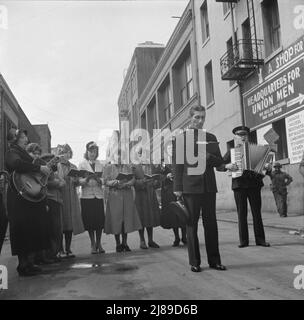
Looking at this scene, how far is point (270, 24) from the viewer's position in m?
15.5

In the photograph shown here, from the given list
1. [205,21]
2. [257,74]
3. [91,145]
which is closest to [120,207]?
[91,145]

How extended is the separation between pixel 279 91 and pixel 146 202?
8205 mm

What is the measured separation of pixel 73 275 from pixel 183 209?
1.51 m

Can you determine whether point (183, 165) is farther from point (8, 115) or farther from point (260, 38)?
point (8, 115)

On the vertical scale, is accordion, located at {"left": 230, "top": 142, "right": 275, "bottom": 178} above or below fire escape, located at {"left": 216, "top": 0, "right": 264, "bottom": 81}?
below

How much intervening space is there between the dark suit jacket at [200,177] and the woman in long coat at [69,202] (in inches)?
100

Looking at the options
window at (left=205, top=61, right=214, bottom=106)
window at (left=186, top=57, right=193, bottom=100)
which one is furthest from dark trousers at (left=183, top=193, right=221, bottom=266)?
window at (left=186, top=57, right=193, bottom=100)

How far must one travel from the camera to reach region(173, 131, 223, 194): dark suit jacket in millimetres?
5129

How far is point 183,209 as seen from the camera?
5164 millimetres

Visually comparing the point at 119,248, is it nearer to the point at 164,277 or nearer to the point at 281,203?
the point at 164,277

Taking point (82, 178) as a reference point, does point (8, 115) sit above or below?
above

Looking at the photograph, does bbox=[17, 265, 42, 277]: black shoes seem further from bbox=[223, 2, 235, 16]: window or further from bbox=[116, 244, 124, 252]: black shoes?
bbox=[223, 2, 235, 16]: window

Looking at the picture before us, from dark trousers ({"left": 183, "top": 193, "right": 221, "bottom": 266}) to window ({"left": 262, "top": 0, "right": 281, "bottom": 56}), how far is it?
11346 millimetres
